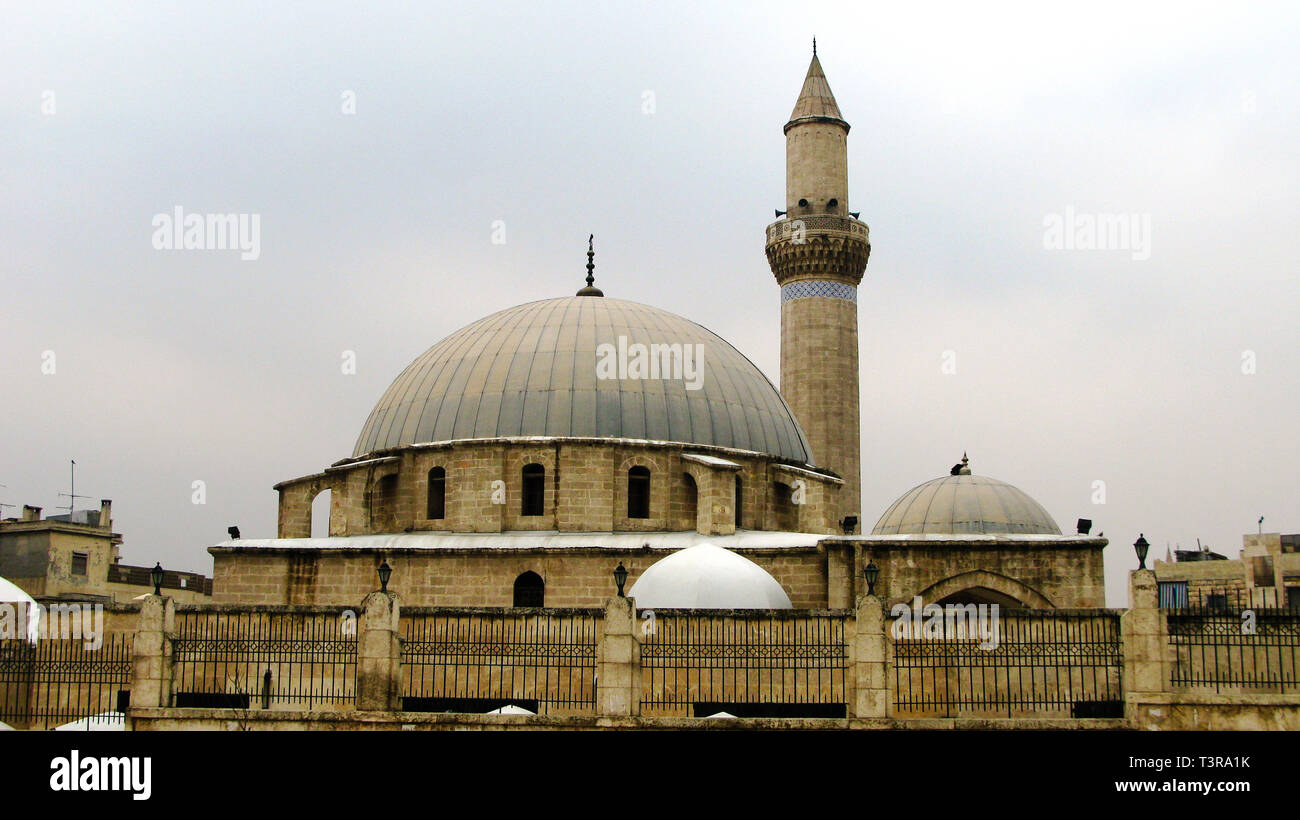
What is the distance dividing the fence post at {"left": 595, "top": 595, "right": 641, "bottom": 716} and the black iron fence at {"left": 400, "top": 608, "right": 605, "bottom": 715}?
48 cm

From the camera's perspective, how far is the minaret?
34.5 metres

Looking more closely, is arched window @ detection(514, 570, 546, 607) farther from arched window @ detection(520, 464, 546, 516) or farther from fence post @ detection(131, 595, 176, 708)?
fence post @ detection(131, 595, 176, 708)

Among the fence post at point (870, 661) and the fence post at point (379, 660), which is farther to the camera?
the fence post at point (379, 660)

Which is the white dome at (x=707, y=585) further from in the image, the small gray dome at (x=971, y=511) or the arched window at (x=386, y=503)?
the small gray dome at (x=971, y=511)

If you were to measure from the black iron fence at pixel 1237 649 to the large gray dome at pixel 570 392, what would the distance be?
11423 millimetres

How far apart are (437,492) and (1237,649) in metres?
14.7

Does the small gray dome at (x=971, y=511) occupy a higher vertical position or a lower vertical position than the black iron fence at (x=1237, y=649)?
higher

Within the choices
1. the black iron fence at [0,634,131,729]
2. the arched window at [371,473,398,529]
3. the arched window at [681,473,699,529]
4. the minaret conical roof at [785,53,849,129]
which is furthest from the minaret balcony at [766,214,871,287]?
the black iron fence at [0,634,131,729]

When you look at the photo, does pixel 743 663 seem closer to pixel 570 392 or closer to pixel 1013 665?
pixel 1013 665

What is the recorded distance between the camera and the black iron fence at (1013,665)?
16389 millimetres

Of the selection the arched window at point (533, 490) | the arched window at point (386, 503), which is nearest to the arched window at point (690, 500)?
the arched window at point (533, 490)
